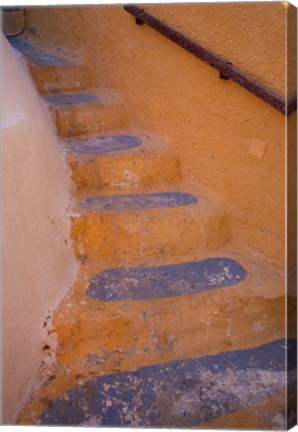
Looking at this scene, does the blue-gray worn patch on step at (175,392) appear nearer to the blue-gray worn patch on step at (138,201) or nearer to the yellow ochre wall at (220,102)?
the yellow ochre wall at (220,102)

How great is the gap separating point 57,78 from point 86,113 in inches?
19.8

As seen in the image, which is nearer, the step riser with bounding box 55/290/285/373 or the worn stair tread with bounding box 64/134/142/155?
the step riser with bounding box 55/290/285/373

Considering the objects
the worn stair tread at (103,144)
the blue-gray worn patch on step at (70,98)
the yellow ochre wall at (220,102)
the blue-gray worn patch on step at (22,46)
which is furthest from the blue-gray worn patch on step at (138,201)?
the blue-gray worn patch on step at (22,46)

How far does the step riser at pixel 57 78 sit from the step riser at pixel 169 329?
6.02 feet

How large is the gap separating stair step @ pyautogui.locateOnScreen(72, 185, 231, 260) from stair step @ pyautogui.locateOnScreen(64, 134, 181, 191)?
0.13 metres

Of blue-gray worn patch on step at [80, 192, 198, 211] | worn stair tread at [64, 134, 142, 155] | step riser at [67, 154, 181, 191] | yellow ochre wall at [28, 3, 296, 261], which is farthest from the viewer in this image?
worn stair tread at [64, 134, 142, 155]

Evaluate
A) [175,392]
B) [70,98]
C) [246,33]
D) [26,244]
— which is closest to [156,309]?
[175,392]

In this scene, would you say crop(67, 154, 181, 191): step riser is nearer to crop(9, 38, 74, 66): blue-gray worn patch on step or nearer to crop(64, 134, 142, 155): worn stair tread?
crop(64, 134, 142, 155): worn stair tread

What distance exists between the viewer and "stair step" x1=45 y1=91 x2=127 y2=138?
296 centimetres

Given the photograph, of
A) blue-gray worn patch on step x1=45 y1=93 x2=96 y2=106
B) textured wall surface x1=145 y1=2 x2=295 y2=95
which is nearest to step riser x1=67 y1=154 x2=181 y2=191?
blue-gray worn patch on step x1=45 y1=93 x2=96 y2=106

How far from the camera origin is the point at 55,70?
3.33 meters

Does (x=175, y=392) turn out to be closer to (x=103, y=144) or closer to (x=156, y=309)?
(x=156, y=309)

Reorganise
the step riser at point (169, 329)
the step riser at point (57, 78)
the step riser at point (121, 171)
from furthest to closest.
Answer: the step riser at point (57, 78) < the step riser at point (121, 171) < the step riser at point (169, 329)

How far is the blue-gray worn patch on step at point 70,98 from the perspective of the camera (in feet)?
10.2
